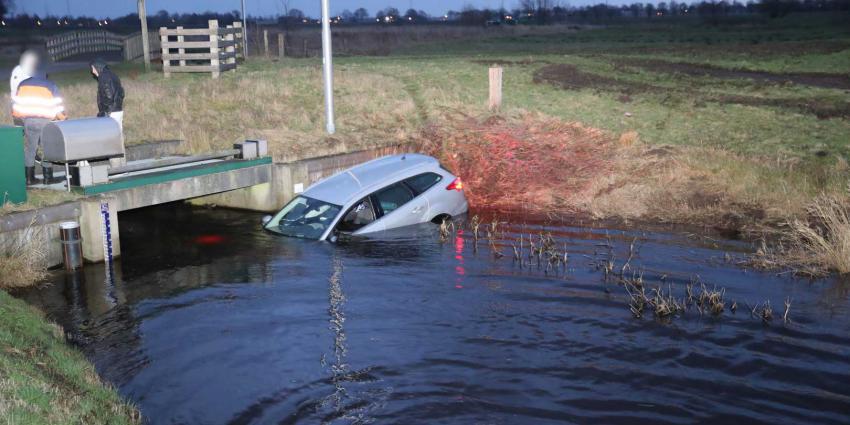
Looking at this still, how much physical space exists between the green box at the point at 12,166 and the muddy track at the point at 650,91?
57.8 ft

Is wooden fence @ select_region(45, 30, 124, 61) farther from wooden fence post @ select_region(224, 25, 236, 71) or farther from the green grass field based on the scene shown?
wooden fence post @ select_region(224, 25, 236, 71)

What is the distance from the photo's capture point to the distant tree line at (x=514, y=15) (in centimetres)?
9038

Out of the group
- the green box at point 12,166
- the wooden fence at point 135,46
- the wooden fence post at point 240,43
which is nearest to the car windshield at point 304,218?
the green box at point 12,166

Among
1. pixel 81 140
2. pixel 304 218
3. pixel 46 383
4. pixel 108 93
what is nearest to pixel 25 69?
pixel 108 93

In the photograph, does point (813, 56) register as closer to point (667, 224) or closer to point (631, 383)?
point (667, 224)

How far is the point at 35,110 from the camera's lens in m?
15.5

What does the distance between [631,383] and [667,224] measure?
26.8 ft

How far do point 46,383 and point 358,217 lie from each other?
306 inches

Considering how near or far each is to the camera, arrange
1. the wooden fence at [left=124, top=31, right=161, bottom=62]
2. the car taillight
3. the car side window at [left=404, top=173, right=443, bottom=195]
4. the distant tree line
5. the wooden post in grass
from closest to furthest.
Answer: the car side window at [left=404, top=173, right=443, bottom=195]
the car taillight
the wooden post in grass
the wooden fence at [left=124, top=31, right=161, bottom=62]
the distant tree line

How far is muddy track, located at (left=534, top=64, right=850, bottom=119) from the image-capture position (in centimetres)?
2409

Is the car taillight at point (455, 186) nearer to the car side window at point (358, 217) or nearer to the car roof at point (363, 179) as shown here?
the car roof at point (363, 179)

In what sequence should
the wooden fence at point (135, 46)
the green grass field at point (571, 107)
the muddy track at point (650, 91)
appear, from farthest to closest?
the wooden fence at point (135, 46), the muddy track at point (650, 91), the green grass field at point (571, 107)

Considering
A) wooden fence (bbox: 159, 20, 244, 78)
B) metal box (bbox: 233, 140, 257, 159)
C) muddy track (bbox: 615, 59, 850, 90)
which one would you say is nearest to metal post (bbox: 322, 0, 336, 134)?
metal box (bbox: 233, 140, 257, 159)

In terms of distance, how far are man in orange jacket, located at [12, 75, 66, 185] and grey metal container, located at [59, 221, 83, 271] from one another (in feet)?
6.96
